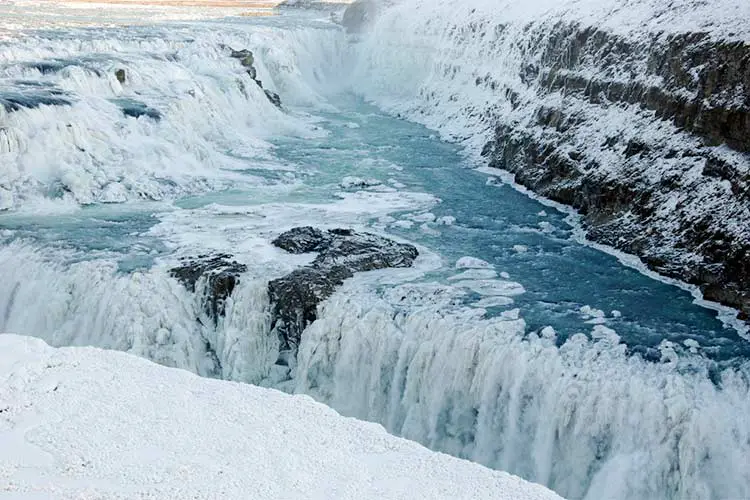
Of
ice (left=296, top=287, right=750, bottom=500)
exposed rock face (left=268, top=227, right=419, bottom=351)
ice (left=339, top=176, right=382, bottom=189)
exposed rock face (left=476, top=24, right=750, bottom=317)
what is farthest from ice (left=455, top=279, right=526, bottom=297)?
ice (left=339, top=176, right=382, bottom=189)

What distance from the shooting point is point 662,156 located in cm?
1727

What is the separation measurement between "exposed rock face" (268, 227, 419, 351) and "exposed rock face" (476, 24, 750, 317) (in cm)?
497

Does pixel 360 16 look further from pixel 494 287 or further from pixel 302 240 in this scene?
pixel 494 287

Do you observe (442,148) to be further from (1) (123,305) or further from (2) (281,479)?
(2) (281,479)

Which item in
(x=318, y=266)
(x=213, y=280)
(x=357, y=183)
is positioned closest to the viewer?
(x=213, y=280)

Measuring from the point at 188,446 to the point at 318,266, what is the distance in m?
7.82

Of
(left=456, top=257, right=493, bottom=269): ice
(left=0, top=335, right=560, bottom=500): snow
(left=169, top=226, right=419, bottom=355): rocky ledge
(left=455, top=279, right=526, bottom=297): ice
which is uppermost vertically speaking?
(left=0, top=335, right=560, bottom=500): snow

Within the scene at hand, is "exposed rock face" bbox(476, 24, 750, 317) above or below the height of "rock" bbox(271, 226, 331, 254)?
above

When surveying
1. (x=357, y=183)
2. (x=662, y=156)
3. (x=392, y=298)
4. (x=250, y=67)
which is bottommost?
(x=357, y=183)

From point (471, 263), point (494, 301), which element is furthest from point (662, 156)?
point (494, 301)

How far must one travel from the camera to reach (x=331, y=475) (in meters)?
6.76

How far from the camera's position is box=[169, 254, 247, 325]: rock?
1403 cm

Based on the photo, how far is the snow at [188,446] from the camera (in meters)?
6.49

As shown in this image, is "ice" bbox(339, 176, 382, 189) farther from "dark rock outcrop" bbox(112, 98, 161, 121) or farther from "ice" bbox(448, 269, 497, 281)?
"ice" bbox(448, 269, 497, 281)
